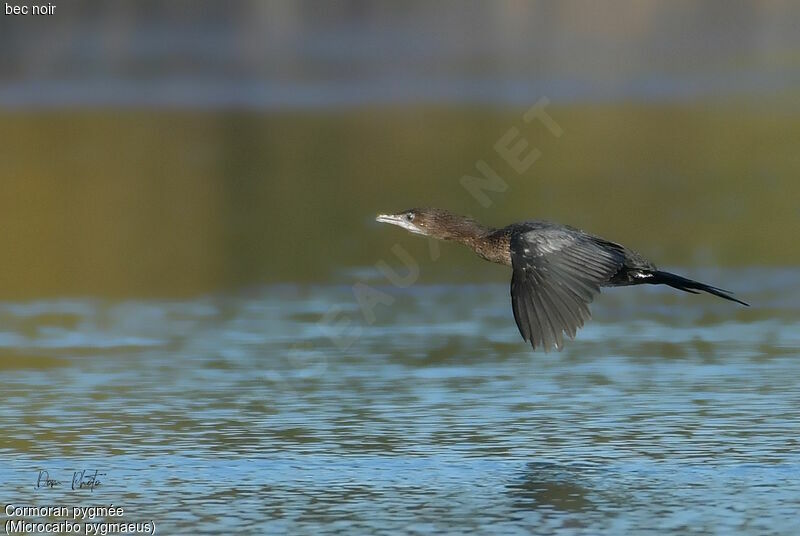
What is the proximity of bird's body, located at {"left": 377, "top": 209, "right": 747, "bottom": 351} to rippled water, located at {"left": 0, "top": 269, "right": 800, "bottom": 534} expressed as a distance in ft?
3.21

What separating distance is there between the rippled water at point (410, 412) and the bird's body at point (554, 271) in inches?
38.5

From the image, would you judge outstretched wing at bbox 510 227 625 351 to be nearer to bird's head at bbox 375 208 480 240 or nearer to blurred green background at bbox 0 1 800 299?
bird's head at bbox 375 208 480 240

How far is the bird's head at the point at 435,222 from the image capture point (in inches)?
510

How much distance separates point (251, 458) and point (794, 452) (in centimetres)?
362

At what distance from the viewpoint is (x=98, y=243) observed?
2348 cm

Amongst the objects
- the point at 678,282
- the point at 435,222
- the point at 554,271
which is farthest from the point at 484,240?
the point at 678,282

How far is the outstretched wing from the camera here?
11.1 metres

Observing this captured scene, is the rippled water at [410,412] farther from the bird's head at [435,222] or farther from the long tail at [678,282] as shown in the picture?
the bird's head at [435,222]

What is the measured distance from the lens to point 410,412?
13172 mm

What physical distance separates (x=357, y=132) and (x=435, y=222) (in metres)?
21.6

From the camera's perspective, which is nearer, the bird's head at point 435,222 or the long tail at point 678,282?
the long tail at point 678,282

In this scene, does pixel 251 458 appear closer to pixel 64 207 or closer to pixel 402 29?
pixel 64 207
